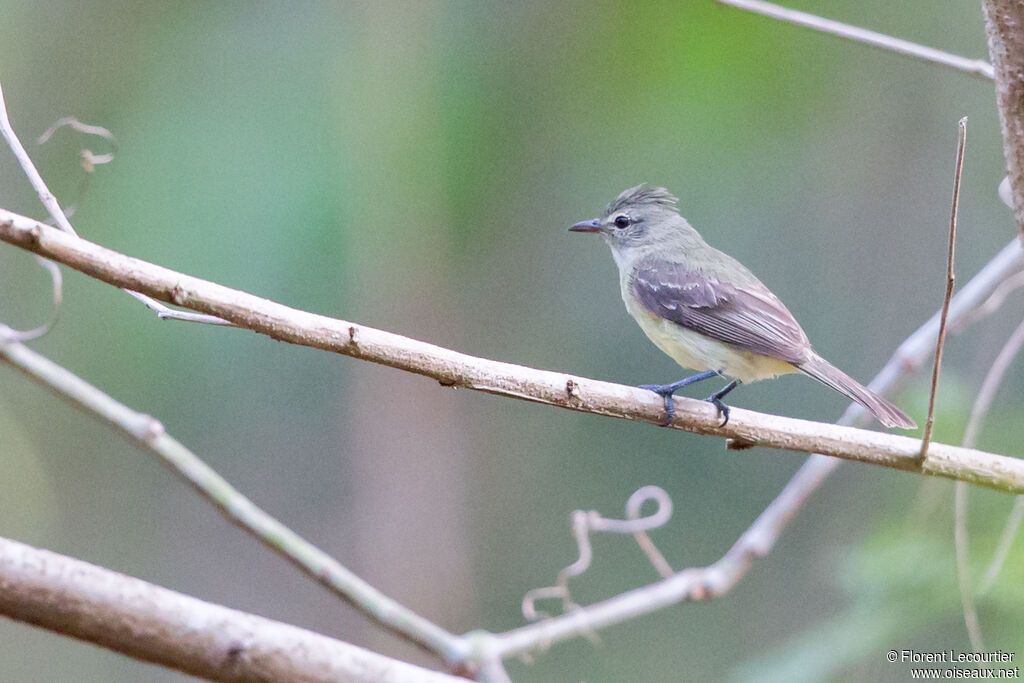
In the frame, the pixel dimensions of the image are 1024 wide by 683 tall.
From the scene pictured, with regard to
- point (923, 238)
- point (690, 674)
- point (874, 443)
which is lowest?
point (690, 674)

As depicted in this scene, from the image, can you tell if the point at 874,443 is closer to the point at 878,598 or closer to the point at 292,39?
the point at 878,598

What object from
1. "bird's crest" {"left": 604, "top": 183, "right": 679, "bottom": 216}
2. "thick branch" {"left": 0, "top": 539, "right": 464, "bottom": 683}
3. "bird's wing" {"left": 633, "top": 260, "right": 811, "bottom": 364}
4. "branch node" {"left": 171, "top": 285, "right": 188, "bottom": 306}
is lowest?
"thick branch" {"left": 0, "top": 539, "right": 464, "bottom": 683}

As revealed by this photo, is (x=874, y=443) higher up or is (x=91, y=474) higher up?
(x=91, y=474)

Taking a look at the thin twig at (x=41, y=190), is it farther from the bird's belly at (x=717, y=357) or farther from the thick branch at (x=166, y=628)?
the bird's belly at (x=717, y=357)

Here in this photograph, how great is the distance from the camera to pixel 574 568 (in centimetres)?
332

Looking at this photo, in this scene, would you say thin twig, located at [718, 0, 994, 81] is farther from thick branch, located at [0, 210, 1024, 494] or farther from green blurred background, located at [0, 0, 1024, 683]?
green blurred background, located at [0, 0, 1024, 683]

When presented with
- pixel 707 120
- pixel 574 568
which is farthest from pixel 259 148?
pixel 574 568

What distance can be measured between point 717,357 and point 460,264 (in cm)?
285

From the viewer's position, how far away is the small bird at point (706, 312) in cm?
357

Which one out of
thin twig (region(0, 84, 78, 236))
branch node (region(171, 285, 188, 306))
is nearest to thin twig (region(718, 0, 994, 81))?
branch node (region(171, 285, 188, 306))

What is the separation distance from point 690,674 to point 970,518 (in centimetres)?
341

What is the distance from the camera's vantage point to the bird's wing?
12.0ft

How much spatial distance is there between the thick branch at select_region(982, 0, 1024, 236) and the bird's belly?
159 centimetres

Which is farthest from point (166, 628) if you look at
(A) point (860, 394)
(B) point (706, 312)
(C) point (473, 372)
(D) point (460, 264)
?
(D) point (460, 264)
